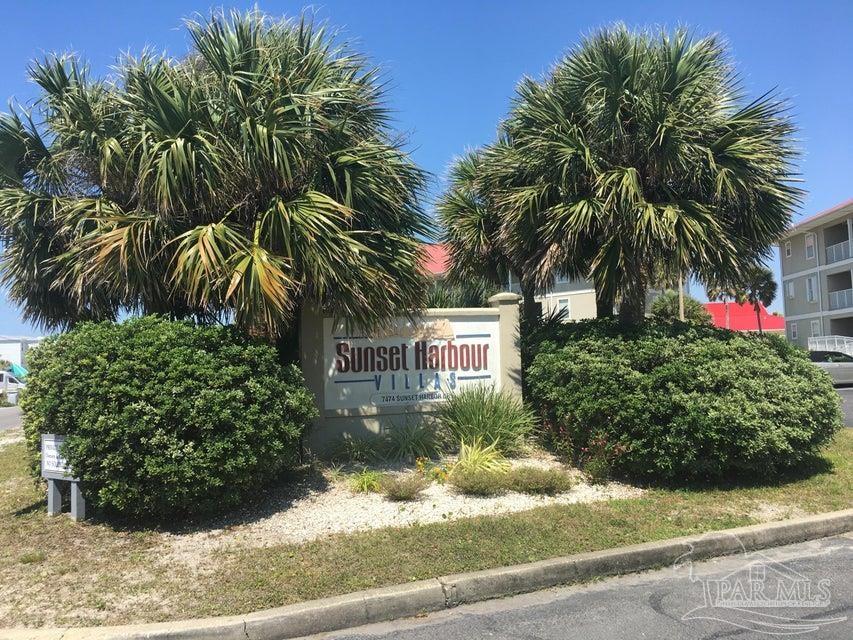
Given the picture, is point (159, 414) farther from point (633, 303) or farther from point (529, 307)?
point (529, 307)

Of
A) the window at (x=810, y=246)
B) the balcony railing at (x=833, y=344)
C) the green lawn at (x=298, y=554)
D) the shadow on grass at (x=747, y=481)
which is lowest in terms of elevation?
the green lawn at (x=298, y=554)

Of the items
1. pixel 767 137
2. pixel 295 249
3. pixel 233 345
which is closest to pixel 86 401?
pixel 233 345

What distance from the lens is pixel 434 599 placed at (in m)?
4.56

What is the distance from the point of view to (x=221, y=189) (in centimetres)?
681

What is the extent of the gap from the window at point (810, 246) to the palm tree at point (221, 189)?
126ft

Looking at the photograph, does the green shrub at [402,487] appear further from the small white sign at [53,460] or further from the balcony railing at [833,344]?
the balcony railing at [833,344]

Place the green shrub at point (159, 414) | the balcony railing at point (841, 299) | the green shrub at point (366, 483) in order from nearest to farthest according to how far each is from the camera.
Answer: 1. the green shrub at point (159, 414)
2. the green shrub at point (366, 483)
3. the balcony railing at point (841, 299)

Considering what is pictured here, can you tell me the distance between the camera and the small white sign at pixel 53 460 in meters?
6.05

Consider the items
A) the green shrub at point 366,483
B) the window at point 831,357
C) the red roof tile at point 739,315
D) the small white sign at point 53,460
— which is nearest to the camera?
the small white sign at point 53,460

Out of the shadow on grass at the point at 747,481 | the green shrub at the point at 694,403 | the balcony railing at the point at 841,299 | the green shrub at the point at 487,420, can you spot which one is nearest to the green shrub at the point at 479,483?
the green shrub at the point at 487,420

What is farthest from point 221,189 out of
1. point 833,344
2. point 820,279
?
point 820,279

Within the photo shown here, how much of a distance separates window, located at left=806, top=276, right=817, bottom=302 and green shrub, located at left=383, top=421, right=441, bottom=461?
37592mm

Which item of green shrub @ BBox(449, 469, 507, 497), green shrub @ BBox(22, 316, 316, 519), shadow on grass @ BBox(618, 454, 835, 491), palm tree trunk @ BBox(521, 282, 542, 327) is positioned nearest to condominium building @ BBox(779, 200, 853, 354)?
palm tree trunk @ BBox(521, 282, 542, 327)

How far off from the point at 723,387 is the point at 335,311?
453cm
